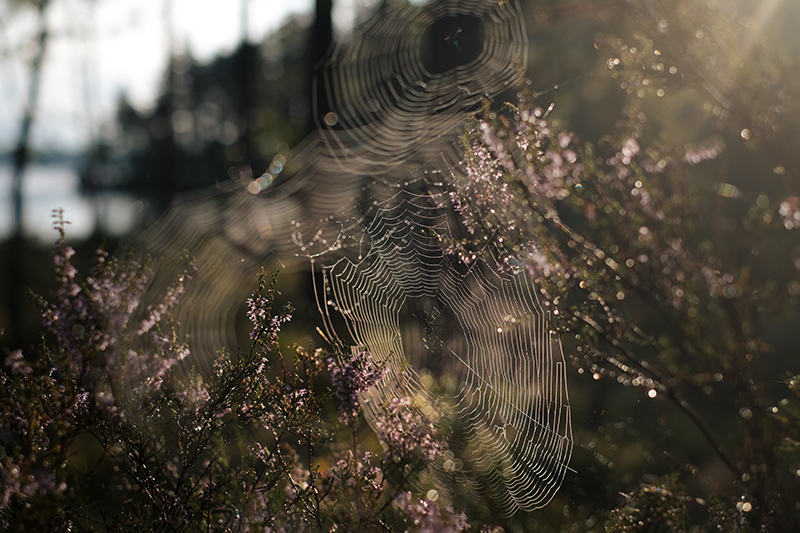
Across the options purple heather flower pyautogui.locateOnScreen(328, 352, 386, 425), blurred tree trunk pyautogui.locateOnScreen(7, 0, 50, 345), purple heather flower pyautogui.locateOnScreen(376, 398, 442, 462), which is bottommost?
blurred tree trunk pyautogui.locateOnScreen(7, 0, 50, 345)

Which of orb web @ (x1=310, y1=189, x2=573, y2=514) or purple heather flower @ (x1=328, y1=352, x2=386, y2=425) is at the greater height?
purple heather flower @ (x1=328, y1=352, x2=386, y2=425)

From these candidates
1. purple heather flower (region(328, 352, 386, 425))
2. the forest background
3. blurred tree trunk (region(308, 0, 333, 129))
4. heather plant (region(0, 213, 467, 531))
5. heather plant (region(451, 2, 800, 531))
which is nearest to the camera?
heather plant (region(0, 213, 467, 531))

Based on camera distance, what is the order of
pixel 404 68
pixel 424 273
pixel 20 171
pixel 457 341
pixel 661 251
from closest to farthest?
1. pixel 661 251
2. pixel 424 273
3. pixel 457 341
4. pixel 404 68
5. pixel 20 171

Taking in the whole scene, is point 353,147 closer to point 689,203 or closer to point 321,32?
point 321,32

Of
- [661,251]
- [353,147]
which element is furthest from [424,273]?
[353,147]

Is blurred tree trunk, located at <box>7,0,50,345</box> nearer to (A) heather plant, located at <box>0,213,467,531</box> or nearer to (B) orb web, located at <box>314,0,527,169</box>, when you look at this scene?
(B) orb web, located at <box>314,0,527,169</box>

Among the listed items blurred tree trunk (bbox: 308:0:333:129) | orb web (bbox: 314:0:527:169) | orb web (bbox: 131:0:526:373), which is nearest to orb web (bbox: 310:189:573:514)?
orb web (bbox: 131:0:526:373)

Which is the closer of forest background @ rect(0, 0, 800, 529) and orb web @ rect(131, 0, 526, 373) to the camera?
forest background @ rect(0, 0, 800, 529)
